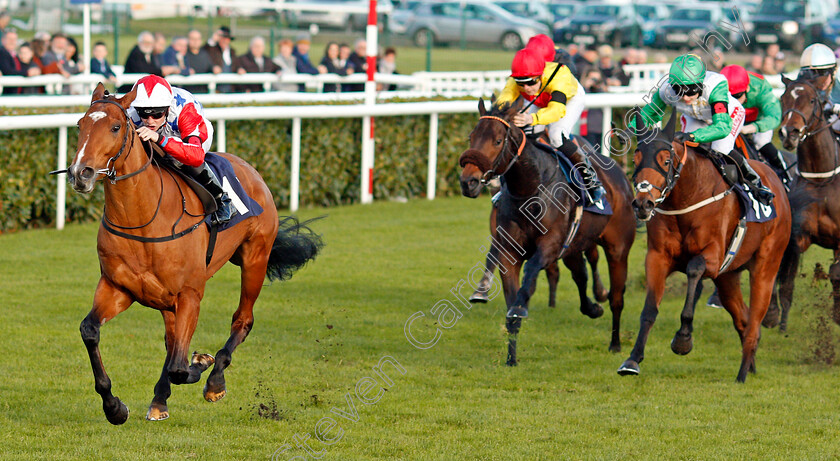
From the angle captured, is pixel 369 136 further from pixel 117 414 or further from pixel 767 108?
pixel 117 414

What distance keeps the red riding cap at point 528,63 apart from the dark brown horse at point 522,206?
0.17 m

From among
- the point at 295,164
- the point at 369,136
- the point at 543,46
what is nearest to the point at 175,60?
the point at 295,164

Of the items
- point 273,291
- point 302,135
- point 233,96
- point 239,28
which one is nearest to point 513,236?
point 273,291

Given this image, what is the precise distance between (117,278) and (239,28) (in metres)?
15.6

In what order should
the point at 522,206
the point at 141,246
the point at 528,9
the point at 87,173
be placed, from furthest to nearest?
the point at 528,9 → the point at 522,206 → the point at 141,246 → the point at 87,173

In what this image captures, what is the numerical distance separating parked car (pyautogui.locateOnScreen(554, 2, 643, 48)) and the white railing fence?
1354 centimetres

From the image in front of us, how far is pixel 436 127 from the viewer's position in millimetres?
12086

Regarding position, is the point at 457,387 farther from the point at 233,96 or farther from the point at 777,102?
the point at 233,96

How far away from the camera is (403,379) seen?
241 inches

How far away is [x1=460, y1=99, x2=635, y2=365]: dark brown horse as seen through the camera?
6102 millimetres

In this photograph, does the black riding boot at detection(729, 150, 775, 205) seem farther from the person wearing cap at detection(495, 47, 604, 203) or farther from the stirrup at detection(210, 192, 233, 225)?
the stirrup at detection(210, 192, 233, 225)

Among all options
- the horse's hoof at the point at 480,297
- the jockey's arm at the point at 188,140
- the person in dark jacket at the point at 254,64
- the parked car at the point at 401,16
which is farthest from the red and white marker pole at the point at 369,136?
the parked car at the point at 401,16

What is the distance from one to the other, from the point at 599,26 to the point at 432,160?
15.9m

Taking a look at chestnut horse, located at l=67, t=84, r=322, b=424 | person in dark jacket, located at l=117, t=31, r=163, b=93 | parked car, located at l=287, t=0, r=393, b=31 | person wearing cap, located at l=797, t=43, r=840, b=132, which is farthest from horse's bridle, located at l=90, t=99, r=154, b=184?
parked car, located at l=287, t=0, r=393, b=31
